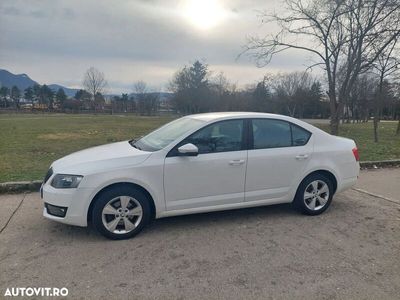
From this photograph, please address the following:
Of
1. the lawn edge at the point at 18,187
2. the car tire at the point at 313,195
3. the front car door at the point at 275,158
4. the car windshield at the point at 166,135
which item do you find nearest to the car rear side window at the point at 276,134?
the front car door at the point at 275,158

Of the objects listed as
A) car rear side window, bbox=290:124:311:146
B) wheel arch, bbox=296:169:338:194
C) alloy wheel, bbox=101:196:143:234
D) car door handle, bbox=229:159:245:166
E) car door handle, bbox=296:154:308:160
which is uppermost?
car rear side window, bbox=290:124:311:146

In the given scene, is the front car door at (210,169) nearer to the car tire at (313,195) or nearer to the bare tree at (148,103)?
the car tire at (313,195)

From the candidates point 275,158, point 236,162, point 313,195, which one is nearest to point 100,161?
point 236,162

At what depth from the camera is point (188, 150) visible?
391 centimetres

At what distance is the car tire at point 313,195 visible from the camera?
465cm

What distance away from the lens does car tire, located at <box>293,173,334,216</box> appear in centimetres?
465

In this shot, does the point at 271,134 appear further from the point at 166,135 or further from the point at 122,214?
the point at 122,214

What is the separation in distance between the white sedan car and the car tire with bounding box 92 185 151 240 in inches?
0.4

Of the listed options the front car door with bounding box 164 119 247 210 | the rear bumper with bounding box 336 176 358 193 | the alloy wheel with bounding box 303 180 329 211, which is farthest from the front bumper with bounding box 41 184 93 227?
the rear bumper with bounding box 336 176 358 193

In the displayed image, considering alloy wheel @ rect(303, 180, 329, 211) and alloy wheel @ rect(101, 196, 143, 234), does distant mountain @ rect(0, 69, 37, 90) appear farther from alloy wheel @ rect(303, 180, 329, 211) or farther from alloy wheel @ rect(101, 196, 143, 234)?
alloy wheel @ rect(303, 180, 329, 211)

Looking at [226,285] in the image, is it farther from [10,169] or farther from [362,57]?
[362,57]

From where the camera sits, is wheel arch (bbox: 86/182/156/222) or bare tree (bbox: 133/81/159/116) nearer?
wheel arch (bbox: 86/182/156/222)

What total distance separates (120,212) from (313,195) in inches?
108

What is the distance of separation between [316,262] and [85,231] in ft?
8.96
